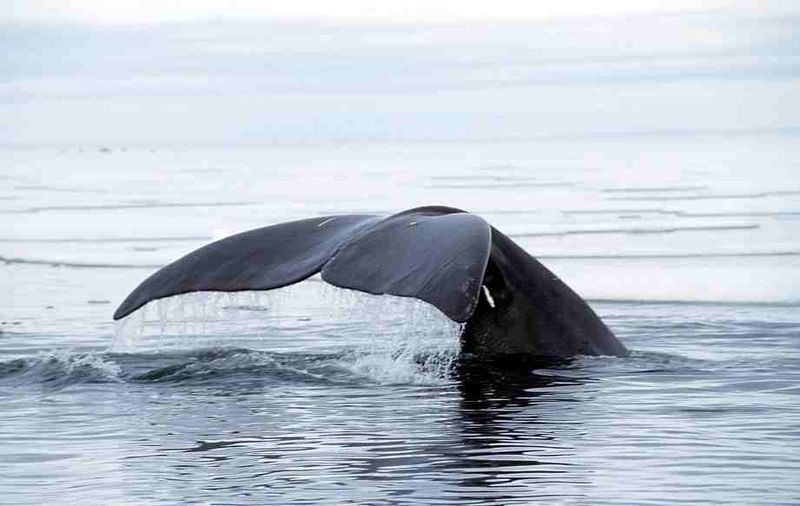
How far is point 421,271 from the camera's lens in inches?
278

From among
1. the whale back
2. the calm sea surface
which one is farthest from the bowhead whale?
the calm sea surface

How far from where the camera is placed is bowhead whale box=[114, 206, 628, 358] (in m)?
7.14

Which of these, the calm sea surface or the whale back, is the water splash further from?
the whale back

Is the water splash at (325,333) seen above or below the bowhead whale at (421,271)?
below

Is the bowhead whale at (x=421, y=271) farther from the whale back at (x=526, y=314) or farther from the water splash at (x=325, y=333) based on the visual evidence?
the water splash at (x=325, y=333)

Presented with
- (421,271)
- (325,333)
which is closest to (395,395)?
(421,271)

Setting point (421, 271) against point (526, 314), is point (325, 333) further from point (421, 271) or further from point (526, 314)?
point (421, 271)

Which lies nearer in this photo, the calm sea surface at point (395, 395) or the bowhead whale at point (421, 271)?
the calm sea surface at point (395, 395)

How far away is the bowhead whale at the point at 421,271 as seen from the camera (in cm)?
714

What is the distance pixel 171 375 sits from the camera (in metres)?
8.36

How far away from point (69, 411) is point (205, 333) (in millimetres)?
3239

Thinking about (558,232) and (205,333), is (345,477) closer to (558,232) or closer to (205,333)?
(205,333)

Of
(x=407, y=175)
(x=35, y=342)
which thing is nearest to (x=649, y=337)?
(x=35, y=342)

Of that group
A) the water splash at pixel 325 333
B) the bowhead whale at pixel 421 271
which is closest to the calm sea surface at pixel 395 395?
the water splash at pixel 325 333
